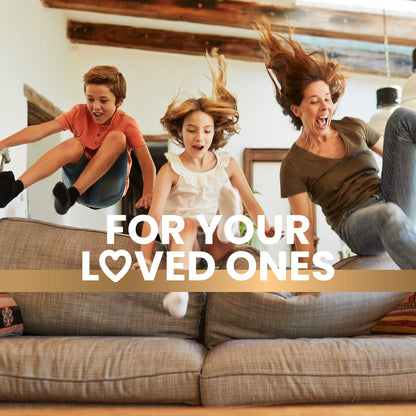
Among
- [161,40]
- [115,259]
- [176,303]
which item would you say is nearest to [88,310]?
[115,259]

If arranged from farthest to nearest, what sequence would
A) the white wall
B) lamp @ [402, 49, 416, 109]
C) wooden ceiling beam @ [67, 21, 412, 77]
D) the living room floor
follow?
1. lamp @ [402, 49, 416, 109]
2. wooden ceiling beam @ [67, 21, 412, 77]
3. the white wall
4. the living room floor

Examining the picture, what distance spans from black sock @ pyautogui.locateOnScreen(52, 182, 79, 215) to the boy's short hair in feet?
1.25

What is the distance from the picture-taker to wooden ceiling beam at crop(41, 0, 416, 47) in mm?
2174

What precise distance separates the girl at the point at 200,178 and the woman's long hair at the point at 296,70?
0.75 feet

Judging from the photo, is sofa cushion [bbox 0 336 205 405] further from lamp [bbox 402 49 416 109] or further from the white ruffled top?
lamp [bbox 402 49 416 109]

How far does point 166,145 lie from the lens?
183cm

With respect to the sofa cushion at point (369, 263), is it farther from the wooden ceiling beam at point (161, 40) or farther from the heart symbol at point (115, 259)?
the wooden ceiling beam at point (161, 40)

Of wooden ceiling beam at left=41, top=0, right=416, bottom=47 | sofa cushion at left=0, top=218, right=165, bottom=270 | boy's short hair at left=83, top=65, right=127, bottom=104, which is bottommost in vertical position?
sofa cushion at left=0, top=218, right=165, bottom=270

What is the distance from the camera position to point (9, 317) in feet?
4.69

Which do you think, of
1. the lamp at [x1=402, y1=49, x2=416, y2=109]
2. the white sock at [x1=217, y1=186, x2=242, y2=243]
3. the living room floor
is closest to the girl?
the white sock at [x1=217, y1=186, x2=242, y2=243]

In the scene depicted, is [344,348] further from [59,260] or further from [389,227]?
[59,260]

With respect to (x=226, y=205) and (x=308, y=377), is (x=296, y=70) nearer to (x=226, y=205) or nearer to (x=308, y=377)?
(x=226, y=205)

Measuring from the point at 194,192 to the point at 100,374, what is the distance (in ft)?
2.15

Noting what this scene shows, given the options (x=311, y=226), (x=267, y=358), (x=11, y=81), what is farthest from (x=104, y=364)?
(x=11, y=81)
